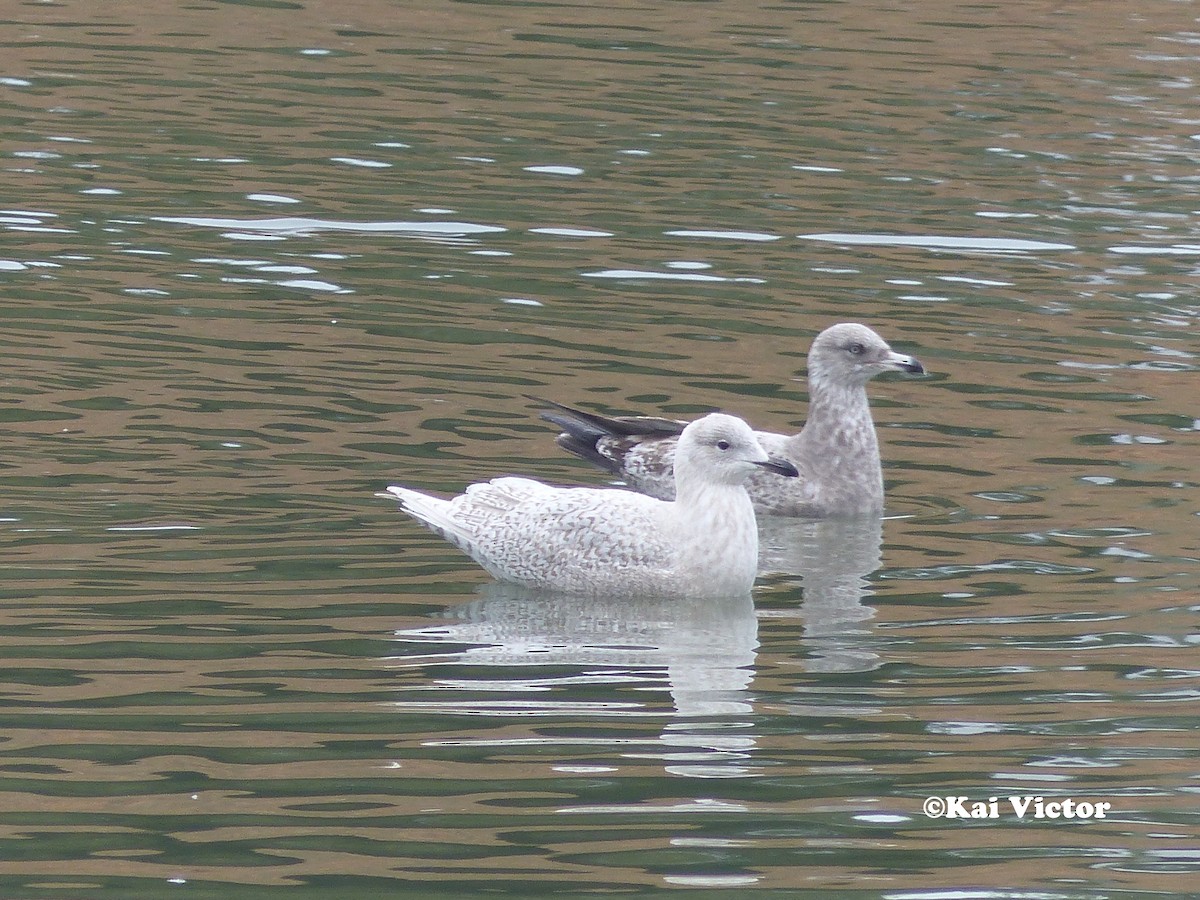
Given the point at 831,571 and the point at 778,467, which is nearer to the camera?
the point at 778,467


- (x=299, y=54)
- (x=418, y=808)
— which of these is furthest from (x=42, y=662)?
(x=299, y=54)

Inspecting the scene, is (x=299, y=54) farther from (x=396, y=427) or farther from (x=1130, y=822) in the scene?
(x=1130, y=822)

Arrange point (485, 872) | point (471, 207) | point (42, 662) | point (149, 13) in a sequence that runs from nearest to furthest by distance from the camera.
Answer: point (485, 872) < point (42, 662) < point (471, 207) < point (149, 13)

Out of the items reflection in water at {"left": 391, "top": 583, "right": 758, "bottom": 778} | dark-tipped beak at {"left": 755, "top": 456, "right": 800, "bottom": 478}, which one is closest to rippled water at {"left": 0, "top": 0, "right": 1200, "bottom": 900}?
reflection in water at {"left": 391, "top": 583, "right": 758, "bottom": 778}

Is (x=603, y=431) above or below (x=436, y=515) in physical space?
above

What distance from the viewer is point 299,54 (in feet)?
80.0

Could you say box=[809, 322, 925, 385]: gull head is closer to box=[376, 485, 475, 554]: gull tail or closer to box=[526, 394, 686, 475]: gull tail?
box=[526, 394, 686, 475]: gull tail

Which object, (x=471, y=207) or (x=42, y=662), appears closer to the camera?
(x=42, y=662)

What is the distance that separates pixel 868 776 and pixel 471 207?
11.0 m

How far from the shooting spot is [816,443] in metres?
12.5

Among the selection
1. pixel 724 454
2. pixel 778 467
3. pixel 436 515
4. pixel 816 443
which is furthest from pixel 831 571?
pixel 436 515

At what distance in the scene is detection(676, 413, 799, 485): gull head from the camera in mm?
10453

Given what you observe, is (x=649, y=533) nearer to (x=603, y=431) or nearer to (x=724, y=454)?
(x=724, y=454)

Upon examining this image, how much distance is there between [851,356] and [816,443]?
694 mm
